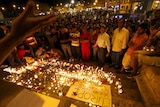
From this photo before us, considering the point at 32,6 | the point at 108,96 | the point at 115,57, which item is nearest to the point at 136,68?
the point at 115,57

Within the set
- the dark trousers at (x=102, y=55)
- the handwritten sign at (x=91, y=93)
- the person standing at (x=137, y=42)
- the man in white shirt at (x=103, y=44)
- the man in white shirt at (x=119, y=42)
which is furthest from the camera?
the dark trousers at (x=102, y=55)

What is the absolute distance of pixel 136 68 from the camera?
5.04 metres

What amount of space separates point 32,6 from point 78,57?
254 inches

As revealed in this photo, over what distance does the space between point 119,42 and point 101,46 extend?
899 mm

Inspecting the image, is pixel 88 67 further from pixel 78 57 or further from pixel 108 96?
pixel 108 96

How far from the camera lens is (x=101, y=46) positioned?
588 centimetres

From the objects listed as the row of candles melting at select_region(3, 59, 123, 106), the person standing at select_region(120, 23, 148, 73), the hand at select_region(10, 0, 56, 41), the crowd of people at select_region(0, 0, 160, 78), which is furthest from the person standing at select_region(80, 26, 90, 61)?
the hand at select_region(10, 0, 56, 41)

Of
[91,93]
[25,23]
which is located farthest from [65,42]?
[25,23]

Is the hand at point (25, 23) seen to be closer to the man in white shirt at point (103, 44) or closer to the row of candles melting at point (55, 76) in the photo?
the row of candles melting at point (55, 76)

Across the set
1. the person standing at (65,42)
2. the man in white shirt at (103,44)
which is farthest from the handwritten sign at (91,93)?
the person standing at (65,42)

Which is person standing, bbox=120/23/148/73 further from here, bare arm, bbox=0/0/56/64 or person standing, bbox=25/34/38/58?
person standing, bbox=25/34/38/58

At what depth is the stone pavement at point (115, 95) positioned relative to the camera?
70.4 inches

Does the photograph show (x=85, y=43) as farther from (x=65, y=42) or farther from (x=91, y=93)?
(x=91, y=93)

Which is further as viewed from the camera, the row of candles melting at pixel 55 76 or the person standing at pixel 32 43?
the person standing at pixel 32 43
